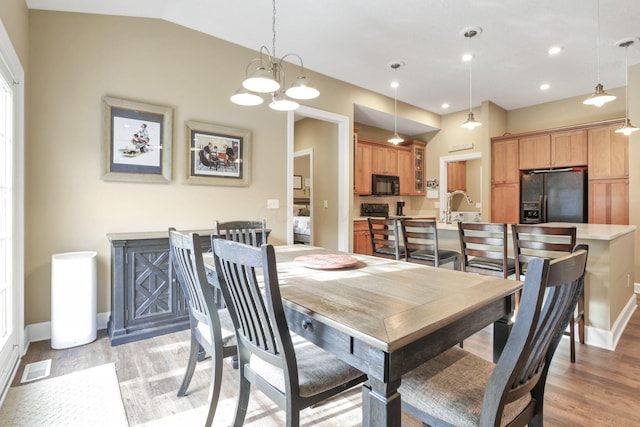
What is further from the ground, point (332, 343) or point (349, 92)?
point (349, 92)

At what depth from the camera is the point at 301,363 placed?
127 cm

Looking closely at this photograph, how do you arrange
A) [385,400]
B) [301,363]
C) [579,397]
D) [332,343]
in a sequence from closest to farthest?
[385,400] < [332,343] < [301,363] < [579,397]

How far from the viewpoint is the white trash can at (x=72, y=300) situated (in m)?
2.47

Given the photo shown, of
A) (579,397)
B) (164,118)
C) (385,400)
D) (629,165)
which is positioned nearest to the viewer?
(385,400)

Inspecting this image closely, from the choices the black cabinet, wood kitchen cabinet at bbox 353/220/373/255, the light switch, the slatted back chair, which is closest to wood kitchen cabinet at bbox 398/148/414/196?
wood kitchen cabinet at bbox 353/220/373/255

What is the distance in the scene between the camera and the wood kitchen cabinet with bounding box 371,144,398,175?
6121mm

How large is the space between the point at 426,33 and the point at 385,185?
317 cm

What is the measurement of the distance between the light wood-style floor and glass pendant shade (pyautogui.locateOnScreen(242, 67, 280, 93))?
188 centimetres

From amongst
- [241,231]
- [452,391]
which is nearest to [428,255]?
[241,231]

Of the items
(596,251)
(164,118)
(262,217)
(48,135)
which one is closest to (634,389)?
(596,251)

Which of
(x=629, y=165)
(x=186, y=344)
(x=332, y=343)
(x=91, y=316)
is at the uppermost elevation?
(x=629, y=165)

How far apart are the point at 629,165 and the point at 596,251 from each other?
9.12 ft

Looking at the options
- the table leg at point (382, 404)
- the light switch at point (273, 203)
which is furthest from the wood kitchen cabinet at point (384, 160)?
the table leg at point (382, 404)

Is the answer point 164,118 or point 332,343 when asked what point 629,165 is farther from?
point 164,118
